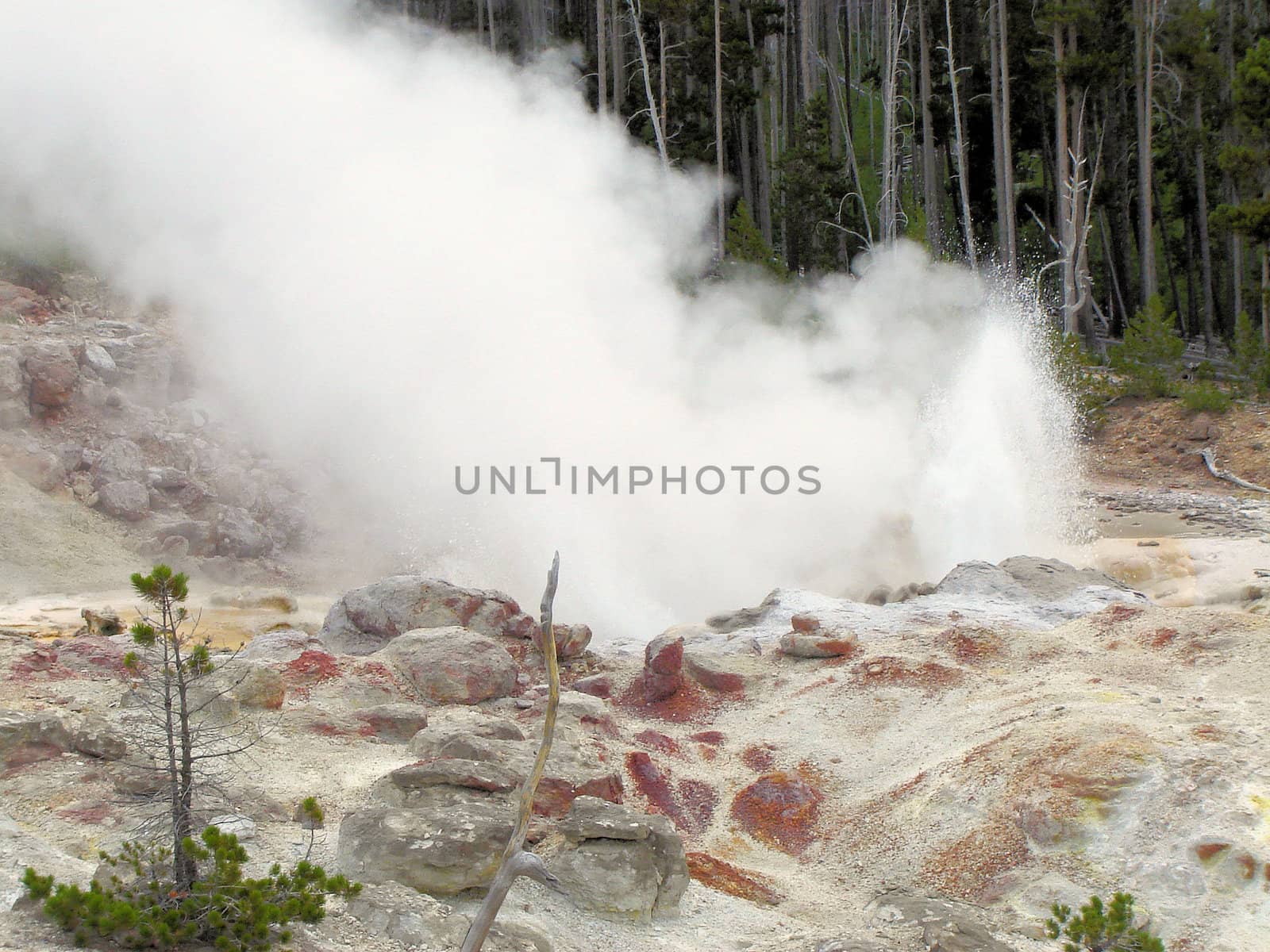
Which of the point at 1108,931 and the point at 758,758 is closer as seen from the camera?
the point at 1108,931

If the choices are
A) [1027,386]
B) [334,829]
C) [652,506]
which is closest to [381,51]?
[652,506]

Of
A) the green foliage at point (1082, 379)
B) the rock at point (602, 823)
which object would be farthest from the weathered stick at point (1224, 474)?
the rock at point (602, 823)

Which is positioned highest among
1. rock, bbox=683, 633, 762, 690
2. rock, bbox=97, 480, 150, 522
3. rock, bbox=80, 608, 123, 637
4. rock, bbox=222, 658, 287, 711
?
rock, bbox=97, 480, 150, 522

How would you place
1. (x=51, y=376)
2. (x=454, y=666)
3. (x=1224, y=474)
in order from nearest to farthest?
1. (x=454, y=666)
2. (x=51, y=376)
3. (x=1224, y=474)

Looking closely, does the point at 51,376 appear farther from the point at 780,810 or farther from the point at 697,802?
the point at 780,810

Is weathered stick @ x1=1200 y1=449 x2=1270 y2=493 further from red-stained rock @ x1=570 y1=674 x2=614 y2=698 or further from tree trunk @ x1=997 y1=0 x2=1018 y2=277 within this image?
red-stained rock @ x1=570 y1=674 x2=614 y2=698

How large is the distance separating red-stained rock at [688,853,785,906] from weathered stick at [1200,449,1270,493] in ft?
34.7

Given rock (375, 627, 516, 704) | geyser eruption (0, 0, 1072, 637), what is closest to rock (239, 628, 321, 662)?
rock (375, 627, 516, 704)

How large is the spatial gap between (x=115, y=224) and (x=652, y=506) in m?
8.24

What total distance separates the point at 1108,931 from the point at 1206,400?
13.3 m

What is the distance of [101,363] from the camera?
11.9 metres

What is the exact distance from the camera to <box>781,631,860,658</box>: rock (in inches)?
287

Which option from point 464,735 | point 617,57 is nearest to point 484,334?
point 464,735

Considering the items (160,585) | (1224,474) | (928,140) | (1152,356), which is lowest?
(1224,474)
